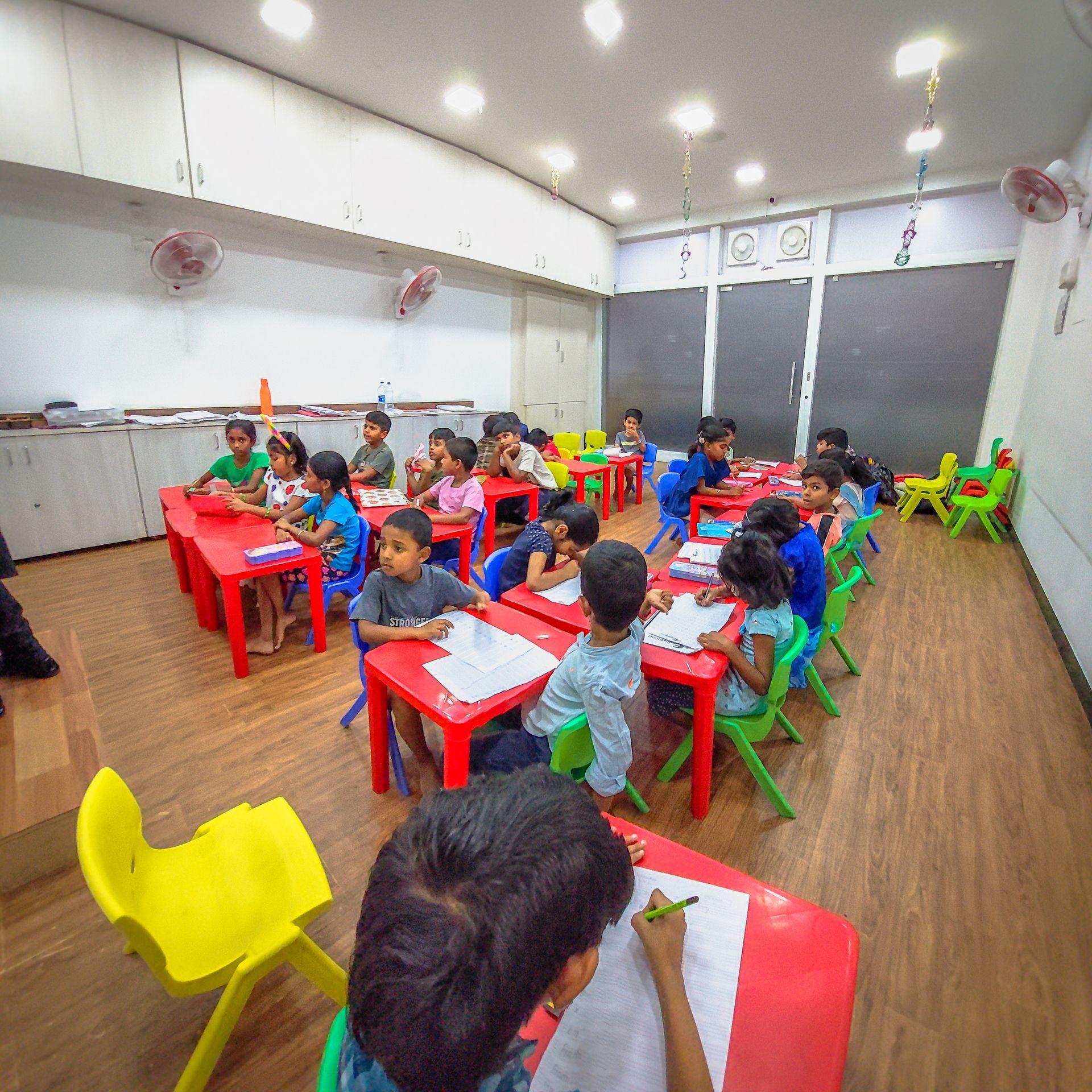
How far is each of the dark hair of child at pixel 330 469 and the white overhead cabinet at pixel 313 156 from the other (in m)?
2.86

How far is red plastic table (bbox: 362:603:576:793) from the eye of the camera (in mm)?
1407

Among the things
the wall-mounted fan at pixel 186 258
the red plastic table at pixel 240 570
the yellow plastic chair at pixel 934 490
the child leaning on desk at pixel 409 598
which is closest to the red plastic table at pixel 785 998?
the child leaning on desk at pixel 409 598

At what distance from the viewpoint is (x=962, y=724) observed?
2.40 metres

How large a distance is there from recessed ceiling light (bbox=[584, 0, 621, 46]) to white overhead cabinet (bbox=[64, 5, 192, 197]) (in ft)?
9.02

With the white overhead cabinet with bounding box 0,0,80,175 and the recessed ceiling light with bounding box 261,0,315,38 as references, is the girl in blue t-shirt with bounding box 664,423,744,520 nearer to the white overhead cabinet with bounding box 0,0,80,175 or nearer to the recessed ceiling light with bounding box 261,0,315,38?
the recessed ceiling light with bounding box 261,0,315,38

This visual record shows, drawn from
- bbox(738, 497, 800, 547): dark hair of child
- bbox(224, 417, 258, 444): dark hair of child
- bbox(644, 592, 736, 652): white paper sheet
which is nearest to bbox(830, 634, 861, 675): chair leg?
bbox(738, 497, 800, 547): dark hair of child

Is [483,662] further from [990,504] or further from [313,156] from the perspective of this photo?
[990,504]

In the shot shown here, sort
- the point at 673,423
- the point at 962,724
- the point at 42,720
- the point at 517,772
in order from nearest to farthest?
the point at 517,772 → the point at 42,720 → the point at 962,724 → the point at 673,423

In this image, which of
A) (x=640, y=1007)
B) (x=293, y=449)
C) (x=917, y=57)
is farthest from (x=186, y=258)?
(x=917, y=57)

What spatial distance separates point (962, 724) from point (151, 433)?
5.33m

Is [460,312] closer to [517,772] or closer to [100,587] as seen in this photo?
[100,587]

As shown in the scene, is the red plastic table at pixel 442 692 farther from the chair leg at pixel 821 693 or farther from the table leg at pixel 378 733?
the chair leg at pixel 821 693

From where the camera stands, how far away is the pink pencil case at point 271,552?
2.45 meters

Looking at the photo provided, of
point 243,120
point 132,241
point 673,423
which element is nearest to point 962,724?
point 243,120
